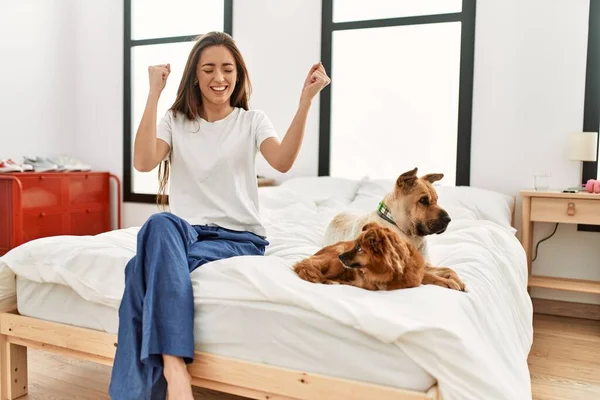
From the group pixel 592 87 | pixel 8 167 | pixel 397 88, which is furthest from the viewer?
pixel 8 167

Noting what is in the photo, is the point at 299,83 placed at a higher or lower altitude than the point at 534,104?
higher

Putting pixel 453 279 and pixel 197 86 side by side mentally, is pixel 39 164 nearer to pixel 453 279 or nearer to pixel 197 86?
pixel 197 86

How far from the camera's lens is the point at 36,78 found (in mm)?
4234

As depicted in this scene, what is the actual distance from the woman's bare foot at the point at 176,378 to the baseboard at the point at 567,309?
2.48m

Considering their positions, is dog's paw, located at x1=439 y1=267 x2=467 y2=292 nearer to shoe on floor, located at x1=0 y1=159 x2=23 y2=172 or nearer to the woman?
the woman

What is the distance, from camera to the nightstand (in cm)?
265

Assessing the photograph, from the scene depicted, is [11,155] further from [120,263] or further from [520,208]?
[520,208]

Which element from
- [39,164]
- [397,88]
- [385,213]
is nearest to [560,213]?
[397,88]

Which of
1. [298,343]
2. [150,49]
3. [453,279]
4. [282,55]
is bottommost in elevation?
[298,343]

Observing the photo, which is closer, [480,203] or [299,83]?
[480,203]

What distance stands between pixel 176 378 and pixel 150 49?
3.69m

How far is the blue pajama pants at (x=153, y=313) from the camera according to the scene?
1263 millimetres

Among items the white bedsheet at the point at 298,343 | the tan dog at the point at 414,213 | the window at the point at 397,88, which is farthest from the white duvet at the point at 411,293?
the window at the point at 397,88

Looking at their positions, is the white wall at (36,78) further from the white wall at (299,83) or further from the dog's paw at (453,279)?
the dog's paw at (453,279)
